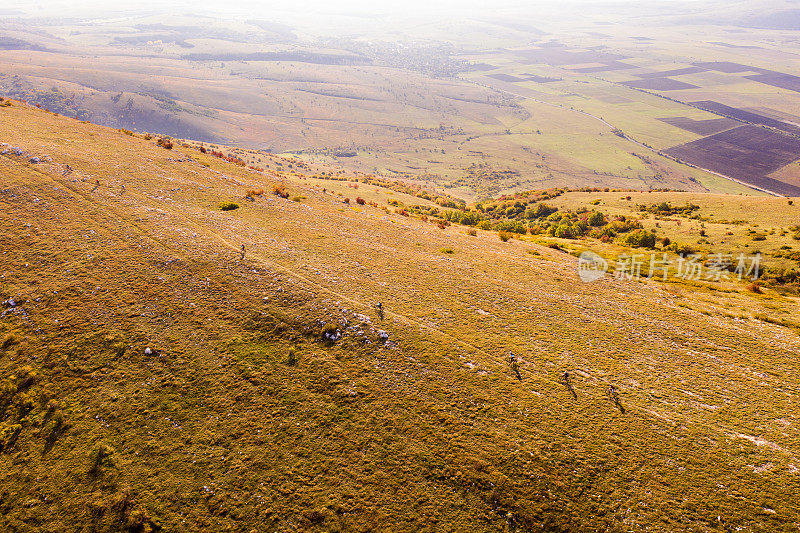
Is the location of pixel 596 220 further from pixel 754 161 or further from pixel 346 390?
pixel 754 161

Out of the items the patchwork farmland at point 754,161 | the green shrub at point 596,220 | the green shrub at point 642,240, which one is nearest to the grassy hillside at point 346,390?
the green shrub at point 642,240

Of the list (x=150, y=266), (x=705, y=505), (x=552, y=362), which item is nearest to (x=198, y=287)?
(x=150, y=266)

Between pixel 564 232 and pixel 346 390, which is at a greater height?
pixel 564 232

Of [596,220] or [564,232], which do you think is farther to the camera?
[596,220]

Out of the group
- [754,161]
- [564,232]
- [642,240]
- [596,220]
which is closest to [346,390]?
[642,240]

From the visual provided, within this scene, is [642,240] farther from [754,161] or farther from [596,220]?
[754,161]

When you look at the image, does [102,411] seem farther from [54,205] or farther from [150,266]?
[54,205]

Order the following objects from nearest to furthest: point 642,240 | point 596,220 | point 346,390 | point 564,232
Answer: point 346,390 < point 642,240 < point 564,232 < point 596,220

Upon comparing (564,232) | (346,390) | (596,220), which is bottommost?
(346,390)

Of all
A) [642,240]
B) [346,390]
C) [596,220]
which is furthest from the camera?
[596,220]
